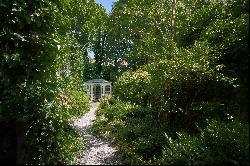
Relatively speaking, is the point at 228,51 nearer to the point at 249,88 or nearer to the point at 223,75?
the point at 223,75

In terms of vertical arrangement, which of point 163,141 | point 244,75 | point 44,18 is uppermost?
point 44,18

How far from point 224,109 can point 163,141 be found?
2375mm

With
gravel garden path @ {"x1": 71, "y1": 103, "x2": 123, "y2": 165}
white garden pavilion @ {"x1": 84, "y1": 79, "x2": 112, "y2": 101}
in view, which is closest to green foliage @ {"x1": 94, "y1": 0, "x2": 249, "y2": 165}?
gravel garden path @ {"x1": 71, "y1": 103, "x2": 123, "y2": 165}

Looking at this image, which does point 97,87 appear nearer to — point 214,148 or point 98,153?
point 98,153

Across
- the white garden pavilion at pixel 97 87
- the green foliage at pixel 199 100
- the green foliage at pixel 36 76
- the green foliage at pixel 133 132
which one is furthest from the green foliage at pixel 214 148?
the white garden pavilion at pixel 97 87

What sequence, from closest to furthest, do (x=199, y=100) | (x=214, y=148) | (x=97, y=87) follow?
(x=214, y=148), (x=199, y=100), (x=97, y=87)

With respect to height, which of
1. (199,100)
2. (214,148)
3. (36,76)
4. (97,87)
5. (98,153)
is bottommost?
(98,153)

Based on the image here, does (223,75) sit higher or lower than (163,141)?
higher

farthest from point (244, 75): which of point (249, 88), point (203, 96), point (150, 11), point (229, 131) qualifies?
point (150, 11)

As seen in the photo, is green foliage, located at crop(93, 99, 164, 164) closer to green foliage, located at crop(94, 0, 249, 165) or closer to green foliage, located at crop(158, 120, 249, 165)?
green foliage, located at crop(94, 0, 249, 165)

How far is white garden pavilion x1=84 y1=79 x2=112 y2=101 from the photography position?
39812mm

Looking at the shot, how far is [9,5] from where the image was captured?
1088 centimetres

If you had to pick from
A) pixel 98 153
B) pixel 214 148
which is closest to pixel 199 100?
pixel 214 148

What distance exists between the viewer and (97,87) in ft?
135
